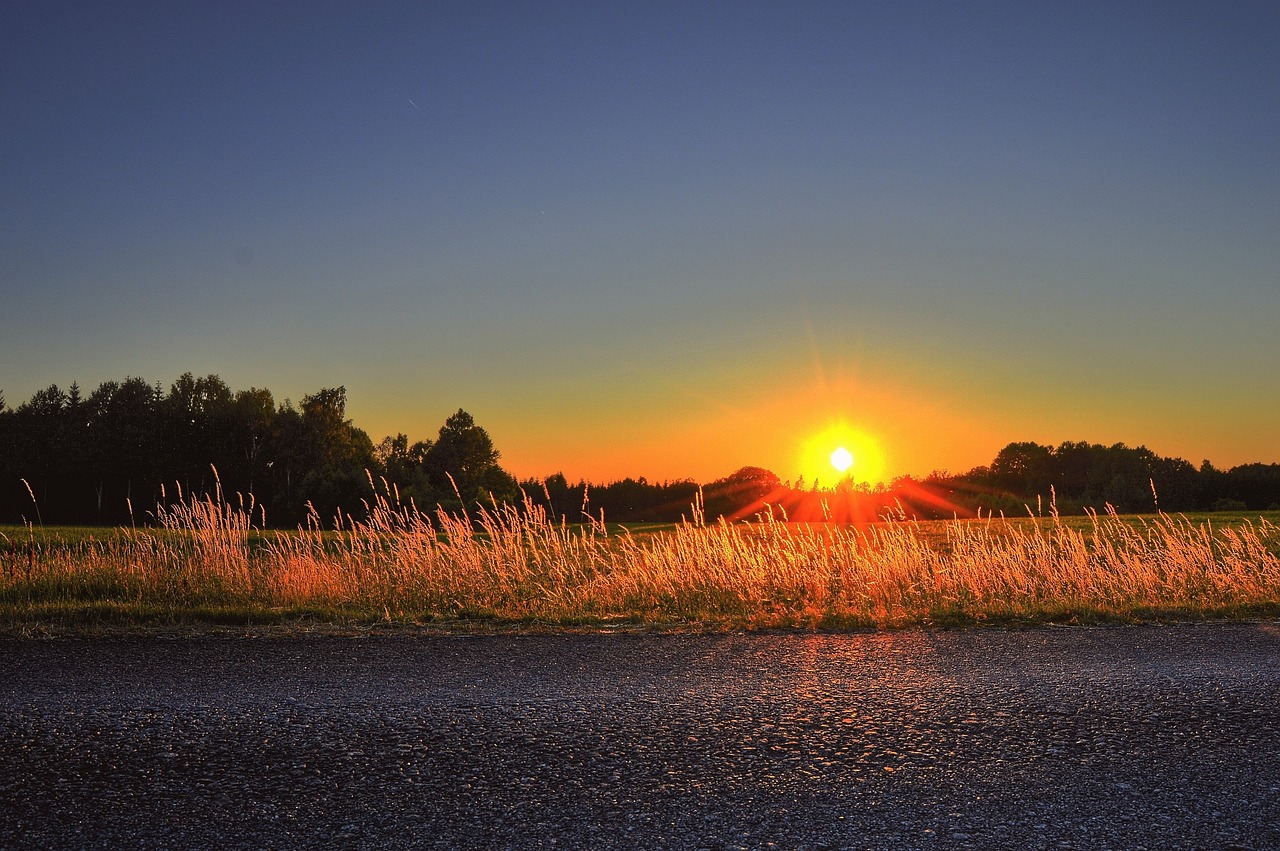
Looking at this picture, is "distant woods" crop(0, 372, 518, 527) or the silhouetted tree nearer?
"distant woods" crop(0, 372, 518, 527)

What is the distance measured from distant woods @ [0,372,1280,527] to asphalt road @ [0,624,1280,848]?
1673 inches

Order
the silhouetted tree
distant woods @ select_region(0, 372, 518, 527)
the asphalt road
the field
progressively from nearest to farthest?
1. the asphalt road
2. the field
3. distant woods @ select_region(0, 372, 518, 527)
4. the silhouetted tree

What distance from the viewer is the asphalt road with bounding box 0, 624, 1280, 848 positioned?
11.2ft

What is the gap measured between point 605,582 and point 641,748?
6187 millimetres

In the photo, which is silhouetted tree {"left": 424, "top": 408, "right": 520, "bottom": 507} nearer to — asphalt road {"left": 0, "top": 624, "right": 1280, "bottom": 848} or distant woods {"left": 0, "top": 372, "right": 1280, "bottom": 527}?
distant woods {"left": 0, "top": 372, "right": 1280, "bottom": 527}

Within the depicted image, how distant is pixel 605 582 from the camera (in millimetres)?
10531

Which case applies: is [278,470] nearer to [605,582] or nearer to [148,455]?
[148,455]

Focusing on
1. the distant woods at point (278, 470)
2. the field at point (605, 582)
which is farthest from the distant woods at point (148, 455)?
the field at point (605, 582)

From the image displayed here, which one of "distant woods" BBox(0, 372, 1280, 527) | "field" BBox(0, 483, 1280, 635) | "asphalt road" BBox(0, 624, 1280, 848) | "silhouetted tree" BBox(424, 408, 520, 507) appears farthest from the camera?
"silhouetted tree" BBox(424, 408, 520, 507)

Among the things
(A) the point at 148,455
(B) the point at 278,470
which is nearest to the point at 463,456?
(B) the point at 278,470

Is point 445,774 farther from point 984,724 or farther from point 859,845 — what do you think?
point 984,724

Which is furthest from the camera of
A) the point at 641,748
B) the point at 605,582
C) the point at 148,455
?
the point at 148,455

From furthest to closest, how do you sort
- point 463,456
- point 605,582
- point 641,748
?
point 463,456
point 605,582
point 641,748

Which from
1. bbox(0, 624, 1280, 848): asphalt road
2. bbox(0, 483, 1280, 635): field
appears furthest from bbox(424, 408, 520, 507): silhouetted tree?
bbox(0, 624, 1280, 848): asphalt road
